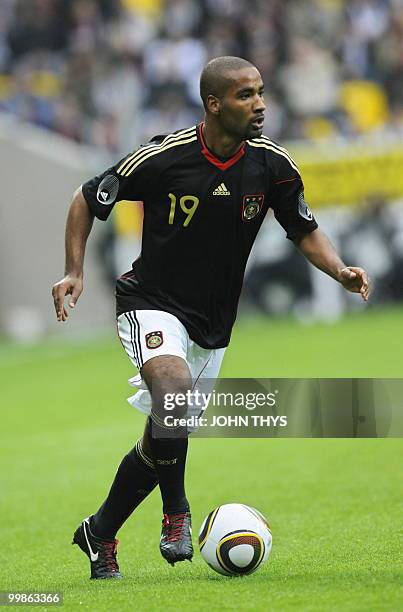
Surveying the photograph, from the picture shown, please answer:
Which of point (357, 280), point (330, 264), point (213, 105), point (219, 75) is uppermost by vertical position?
point (219, 75)

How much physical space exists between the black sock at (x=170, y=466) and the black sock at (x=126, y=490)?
0.88ft

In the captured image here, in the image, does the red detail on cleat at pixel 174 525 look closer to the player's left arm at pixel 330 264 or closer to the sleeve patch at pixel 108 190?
the player's left arm at pixel 330 264

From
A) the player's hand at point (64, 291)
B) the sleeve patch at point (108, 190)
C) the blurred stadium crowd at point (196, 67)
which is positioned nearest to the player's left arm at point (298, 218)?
the sleeve patch at point (108, 190)

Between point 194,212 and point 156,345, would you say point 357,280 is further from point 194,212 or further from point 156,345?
point 156,345

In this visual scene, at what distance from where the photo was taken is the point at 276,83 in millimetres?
20781

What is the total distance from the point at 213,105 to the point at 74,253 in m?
0.97

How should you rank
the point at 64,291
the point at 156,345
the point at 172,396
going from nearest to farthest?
the point at 172,396
the point at 156,345
the point at 64,291

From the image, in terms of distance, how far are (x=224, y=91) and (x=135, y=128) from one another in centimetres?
1439

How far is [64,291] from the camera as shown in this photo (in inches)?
236

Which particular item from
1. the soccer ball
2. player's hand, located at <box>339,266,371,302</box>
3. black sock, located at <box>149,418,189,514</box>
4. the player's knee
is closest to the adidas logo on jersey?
player's hand, located at <box>339,266,371,302</box>

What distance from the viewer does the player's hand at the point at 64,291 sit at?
594cm

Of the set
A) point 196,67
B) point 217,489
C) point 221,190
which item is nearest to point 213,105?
point 221,190

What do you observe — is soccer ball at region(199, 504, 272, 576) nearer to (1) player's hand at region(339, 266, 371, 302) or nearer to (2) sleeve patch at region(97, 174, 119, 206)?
(1) player's hand at region(339, 266, 371, 302)

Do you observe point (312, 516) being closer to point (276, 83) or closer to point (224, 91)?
point (224, 91)
